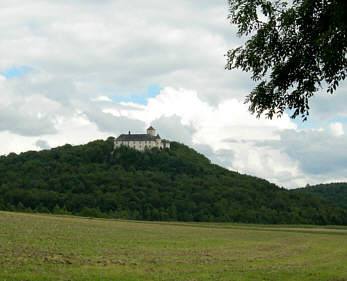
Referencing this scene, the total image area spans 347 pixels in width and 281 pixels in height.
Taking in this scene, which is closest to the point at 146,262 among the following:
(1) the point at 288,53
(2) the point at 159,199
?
(1) the point at 288,53

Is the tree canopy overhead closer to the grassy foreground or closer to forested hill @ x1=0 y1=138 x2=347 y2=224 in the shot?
the grassy foreground

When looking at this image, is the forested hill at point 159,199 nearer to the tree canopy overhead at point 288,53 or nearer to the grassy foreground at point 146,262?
the grassy foreground at point 146,262

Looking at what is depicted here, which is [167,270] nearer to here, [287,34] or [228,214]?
[287,34]

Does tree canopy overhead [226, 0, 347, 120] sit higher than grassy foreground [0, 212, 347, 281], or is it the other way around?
tree canopy overhead [226, 0, 347, 120]

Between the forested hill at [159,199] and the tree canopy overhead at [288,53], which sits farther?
the forested hill at [159,199]

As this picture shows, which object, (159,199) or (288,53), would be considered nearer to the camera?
(288,53)

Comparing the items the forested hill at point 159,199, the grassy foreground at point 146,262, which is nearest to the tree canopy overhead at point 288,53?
the grassy foreground at point 146,262

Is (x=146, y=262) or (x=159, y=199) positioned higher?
(x=159, y=199)

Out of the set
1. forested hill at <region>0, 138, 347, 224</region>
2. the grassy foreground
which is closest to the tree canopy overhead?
the grassy foreground

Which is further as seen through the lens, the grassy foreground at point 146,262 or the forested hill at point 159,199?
the forested hill at point 159,199

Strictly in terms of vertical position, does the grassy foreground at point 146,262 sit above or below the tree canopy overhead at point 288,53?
below

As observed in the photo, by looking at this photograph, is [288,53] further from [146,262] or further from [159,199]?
[159,199]

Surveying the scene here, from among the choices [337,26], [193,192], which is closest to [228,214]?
[193,192]

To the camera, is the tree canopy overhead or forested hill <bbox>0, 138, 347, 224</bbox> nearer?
the tree canopy overhead
